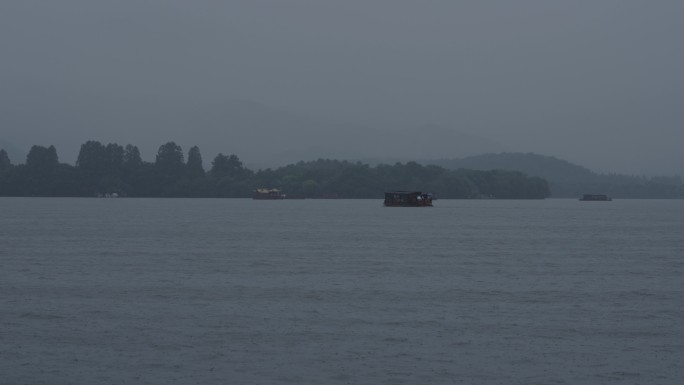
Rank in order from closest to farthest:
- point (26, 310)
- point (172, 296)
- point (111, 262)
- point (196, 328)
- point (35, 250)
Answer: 1. point (196, 328)
2. point (26, 310)
3. point (172, 296)
4. point (111, 262)
5. point (35, 250)

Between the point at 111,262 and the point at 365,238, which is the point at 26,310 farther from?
the point at 365,238

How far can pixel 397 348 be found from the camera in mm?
29875

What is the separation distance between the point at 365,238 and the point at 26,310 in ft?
174

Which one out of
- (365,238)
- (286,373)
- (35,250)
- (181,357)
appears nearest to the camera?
(286,373)

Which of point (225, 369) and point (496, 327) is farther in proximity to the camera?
point (496, 327)

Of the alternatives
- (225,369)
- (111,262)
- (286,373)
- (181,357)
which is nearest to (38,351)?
(181,357)

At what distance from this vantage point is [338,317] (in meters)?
35.8

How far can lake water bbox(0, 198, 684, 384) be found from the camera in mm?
27047

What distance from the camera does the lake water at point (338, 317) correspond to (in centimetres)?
2705

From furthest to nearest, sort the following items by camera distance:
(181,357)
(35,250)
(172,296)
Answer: (35,250), (172,296), (181,357)

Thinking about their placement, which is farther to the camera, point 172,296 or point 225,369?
point 172,296

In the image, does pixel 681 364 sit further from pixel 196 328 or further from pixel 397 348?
pixel 196 328

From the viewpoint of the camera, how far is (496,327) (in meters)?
33.8

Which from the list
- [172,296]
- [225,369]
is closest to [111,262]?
[172,296]
